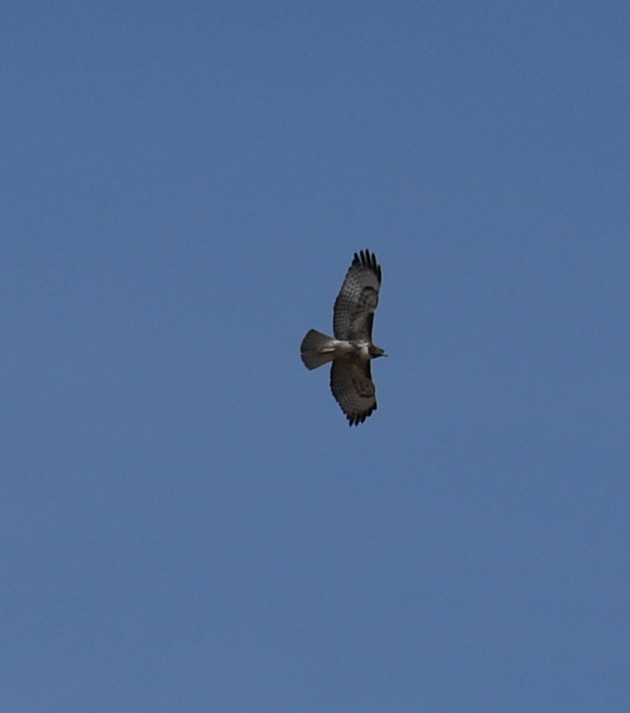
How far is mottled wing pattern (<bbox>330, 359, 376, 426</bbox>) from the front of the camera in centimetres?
6681

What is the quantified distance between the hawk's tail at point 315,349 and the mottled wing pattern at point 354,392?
978mm

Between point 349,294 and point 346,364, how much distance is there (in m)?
1.30

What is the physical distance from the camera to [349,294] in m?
66.2

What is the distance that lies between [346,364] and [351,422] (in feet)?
4.00

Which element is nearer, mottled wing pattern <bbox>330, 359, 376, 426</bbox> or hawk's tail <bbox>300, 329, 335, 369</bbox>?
hawk's tail <bbox>300, 329, 335, 369</bbox>

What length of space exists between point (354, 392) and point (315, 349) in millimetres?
1898

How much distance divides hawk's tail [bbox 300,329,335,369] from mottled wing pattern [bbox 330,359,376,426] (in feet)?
3.21

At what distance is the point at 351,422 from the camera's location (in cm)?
6700

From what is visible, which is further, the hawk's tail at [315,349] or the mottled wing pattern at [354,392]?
the mottled wing pattern at [354,392]

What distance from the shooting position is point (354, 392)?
67188mm

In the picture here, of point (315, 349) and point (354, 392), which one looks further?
point (354, 392)

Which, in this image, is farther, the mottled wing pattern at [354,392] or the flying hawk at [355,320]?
the mottled wing pattern at [354,392]

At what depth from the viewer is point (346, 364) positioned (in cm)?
6644

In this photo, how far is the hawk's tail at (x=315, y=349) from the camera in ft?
215
